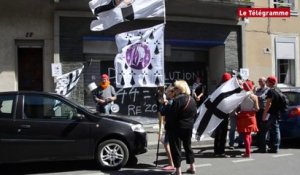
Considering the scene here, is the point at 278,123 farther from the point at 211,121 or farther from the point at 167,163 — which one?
the point at 167,163

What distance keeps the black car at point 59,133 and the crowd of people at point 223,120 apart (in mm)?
903

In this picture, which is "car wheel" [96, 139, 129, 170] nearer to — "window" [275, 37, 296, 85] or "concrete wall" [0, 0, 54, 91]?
"concrete wall" [0, 0, 54, 91]

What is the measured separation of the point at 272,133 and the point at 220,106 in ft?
4.71

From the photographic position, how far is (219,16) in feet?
56.8

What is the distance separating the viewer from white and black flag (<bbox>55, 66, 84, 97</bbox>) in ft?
48.0

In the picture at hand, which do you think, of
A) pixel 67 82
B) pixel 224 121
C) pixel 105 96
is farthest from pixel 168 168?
pixel 67 82

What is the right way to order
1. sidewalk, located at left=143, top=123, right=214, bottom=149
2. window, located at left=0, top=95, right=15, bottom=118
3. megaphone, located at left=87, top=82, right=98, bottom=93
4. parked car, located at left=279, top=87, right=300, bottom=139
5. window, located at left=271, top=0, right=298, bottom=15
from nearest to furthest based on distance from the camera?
window, located at left=0, top=95, right=15, bottom=118, parked car, located at left=279, top=87, right=300, bottom=139, sidewalk, located at left=143, top=123, right=214, bottom=149, megaphone, located at left=87, top=82, right=98, bottom=93, window, located at left=271, top=0, right=298, bottom=15

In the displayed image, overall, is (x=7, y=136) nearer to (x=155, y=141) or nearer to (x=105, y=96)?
(x=105, y=96)

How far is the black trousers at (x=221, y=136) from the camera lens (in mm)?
10937

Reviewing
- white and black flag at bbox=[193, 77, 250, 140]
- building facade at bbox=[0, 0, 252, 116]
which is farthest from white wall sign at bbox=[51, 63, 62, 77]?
white and black flag at bbox=[193, 77, 250, 140]

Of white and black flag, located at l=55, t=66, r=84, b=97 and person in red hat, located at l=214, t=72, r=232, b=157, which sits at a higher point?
white and black flag, located at l=55, t=66, r=84, b=97

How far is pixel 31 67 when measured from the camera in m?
15.1

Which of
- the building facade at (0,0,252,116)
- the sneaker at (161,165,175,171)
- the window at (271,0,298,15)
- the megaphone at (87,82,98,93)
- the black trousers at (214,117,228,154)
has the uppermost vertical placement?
the window at (271,0,298,15)

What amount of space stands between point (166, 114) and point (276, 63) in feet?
36.6
